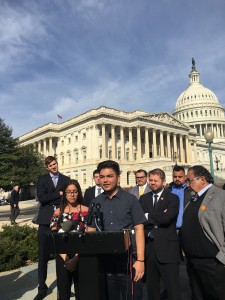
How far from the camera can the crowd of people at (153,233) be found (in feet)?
13.4

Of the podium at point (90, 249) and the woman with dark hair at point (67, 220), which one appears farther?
the woman with dark hair at point (67, 220)

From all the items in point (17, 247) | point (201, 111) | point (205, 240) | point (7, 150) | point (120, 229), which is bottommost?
point (17, 247)

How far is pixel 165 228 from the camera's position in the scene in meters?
5.21

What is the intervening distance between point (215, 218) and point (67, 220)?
2.12 meters

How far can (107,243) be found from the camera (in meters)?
3.58

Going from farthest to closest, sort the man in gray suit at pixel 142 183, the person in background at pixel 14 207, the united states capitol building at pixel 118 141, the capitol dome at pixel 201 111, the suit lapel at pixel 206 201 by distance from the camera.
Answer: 1. the capitol dome at pixel 201 111
2. the united states capitol building at pixel 118 141
3. the person in background at pixel 14 207
4. the man in gray suit at pixel 142 183
5. the suit lapel at pixel 206 201

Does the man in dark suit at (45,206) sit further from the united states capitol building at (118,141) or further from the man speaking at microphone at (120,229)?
the united states capitol building at (118,141)

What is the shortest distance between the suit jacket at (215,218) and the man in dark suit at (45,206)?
2.85 m

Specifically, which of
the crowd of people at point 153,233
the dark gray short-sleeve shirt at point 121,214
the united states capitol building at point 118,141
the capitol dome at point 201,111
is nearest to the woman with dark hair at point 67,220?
the crowd of people at point 153,233

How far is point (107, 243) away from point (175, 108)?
14065 cm

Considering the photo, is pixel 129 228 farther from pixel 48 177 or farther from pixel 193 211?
pixel 48 177

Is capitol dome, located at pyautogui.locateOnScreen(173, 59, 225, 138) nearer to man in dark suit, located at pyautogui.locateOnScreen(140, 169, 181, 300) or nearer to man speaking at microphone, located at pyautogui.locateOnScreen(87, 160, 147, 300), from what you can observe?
man in dark suit, located at pyautogui.locateOnScreen(140, 169, 181, 300)

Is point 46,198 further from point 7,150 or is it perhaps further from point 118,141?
point 118,141

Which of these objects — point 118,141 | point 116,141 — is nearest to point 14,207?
point 116,141
